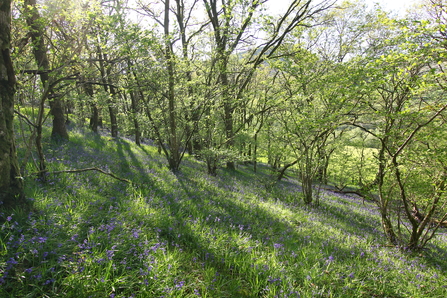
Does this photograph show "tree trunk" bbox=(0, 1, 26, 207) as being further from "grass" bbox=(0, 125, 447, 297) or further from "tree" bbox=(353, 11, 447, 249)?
"tree" bbox=(353, 11, 447, 249)

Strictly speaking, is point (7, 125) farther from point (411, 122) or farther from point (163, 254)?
point (411, 122)

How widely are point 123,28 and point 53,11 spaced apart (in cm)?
201

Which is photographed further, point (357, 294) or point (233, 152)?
point (233, 152)

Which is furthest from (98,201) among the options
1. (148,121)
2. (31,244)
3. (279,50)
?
(279,50)

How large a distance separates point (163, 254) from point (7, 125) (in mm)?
3183

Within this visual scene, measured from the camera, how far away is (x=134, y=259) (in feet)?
10.2

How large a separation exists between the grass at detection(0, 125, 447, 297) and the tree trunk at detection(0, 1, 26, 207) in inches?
11.7

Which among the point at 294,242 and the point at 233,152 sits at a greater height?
the point at 233,152

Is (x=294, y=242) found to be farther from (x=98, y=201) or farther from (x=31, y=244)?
(x=31, y=244)

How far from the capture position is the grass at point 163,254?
2650 mm

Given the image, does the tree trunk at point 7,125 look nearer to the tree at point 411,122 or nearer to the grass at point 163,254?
the grass at point 163,254

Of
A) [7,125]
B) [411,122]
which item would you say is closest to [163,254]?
[7,125]

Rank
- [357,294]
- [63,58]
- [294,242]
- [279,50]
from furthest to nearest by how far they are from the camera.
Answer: [279,50], [63,58], [294,242], [357,294]

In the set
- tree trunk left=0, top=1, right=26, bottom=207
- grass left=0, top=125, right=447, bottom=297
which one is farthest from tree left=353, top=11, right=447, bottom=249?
tree trunk left=0, top=1, right=26, bottom=207
